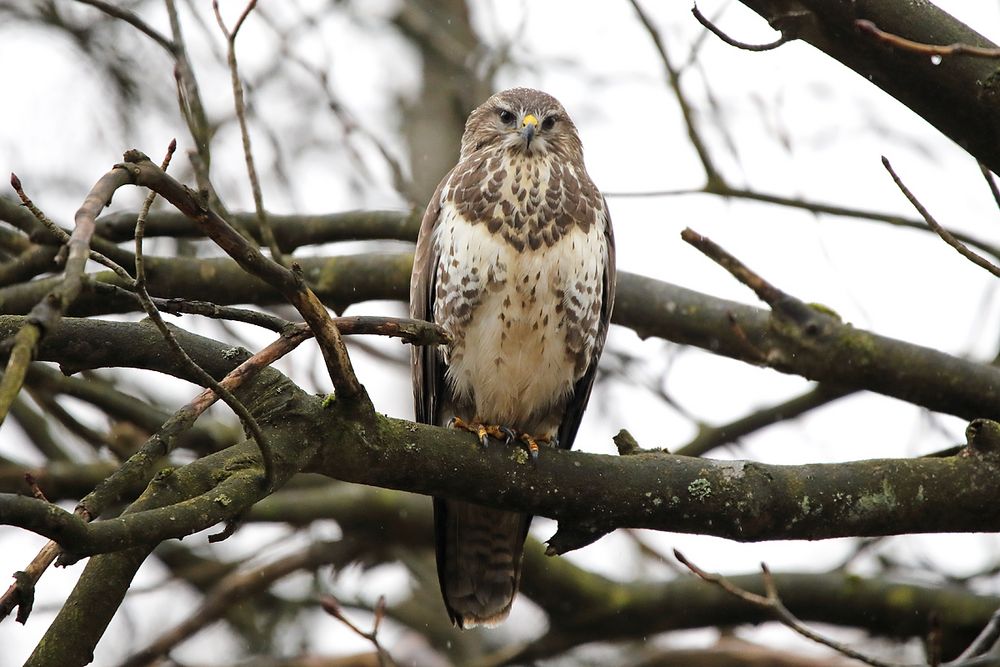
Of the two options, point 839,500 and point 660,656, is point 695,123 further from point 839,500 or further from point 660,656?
point 660,656

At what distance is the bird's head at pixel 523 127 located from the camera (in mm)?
4672

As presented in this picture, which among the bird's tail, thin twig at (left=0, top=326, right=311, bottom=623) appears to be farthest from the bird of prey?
thin twig at (left=0, top=326, right=311, bottom=623)

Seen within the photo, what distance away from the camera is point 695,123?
15.3 feet

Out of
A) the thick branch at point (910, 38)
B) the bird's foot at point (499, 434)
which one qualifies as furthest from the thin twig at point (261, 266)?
the thick branch at point (910, 38)

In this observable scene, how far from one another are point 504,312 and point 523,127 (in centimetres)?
103

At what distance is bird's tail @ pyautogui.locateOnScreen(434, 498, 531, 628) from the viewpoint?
4.42m

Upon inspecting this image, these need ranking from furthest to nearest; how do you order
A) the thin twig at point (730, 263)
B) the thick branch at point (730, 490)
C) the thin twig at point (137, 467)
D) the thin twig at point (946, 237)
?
the thin twig at point (730, 263)
the thick branch at point (730, 490)
the thin twig at point (946, 237)
the thin twig at point (137, 467)

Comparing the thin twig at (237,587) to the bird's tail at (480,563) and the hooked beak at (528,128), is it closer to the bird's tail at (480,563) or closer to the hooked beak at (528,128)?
the bird's tail at (480,563)

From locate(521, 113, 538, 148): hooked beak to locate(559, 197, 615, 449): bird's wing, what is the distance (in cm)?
40

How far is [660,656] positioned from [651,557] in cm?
121

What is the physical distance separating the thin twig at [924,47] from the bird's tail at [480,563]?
7.77ft

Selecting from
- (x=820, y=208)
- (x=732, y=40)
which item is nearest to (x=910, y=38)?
(x=732, y=40)

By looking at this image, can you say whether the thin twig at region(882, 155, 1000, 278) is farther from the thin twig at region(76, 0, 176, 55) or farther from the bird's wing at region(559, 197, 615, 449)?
the thin twig at region(76, 0, 176, 55)

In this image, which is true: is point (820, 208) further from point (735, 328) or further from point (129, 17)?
point (129, 17)
